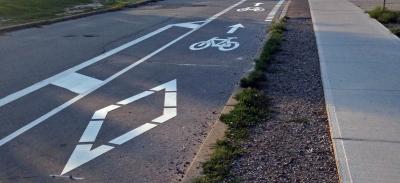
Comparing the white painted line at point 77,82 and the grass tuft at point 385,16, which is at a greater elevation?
the white painted line at point 77,82

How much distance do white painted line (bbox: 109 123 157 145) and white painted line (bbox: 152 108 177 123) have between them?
0.71ft

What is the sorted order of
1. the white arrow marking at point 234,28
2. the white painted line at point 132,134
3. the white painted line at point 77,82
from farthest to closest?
the white arrow marking at point 234,28 < the white painted line at point 77,82 < the white painted line at point 132,134

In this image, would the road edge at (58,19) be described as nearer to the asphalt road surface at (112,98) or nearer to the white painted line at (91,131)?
the asphalt road surface at (112,98)

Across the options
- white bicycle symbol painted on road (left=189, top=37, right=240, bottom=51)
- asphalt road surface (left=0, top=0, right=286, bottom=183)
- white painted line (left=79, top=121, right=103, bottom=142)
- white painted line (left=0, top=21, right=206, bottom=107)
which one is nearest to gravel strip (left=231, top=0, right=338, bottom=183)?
asphalt road surface (left=0, top=0, right=286, bottom=183)

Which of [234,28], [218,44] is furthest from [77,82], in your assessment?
[234,28]

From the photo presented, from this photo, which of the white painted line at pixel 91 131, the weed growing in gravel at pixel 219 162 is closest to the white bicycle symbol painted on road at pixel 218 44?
the white painted line at pixel 91 131

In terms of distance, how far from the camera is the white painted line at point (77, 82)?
9500 mm

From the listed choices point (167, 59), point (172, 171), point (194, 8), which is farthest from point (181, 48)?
point (194, 8)

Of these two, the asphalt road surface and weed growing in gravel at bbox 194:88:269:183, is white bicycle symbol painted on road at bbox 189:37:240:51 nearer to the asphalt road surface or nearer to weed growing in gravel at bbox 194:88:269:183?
the asphalt road surface

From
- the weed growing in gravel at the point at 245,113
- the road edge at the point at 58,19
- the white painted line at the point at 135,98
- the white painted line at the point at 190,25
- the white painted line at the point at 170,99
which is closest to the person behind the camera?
the weed growing in gravel at the point at 245,113

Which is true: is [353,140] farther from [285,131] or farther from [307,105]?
[307,105]

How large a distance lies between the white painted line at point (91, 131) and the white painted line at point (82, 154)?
0.68 ft

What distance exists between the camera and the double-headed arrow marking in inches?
243

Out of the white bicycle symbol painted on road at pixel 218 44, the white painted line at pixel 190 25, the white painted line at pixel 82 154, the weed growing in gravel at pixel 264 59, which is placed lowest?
the white painted line at pixel 190 25
